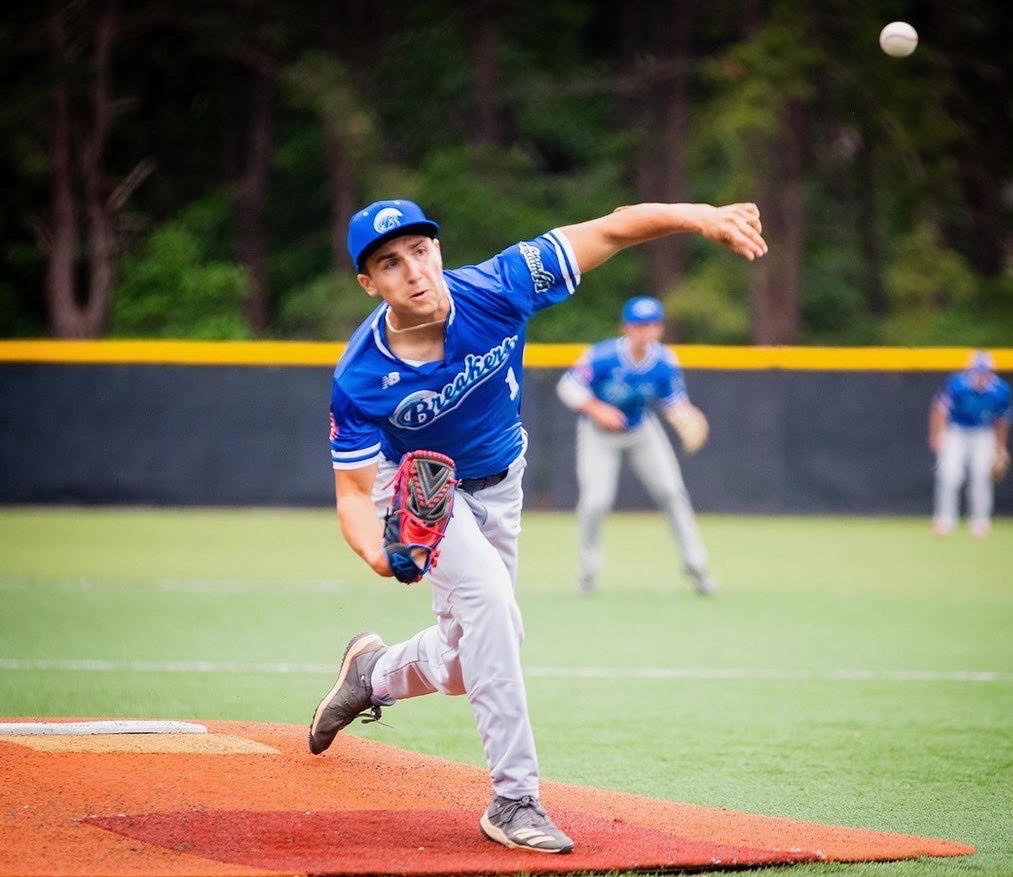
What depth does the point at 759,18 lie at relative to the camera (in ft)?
95.8

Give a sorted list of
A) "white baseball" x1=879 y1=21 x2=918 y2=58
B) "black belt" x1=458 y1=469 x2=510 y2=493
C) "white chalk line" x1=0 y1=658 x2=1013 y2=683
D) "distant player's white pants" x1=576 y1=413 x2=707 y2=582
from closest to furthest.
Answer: "black belt" x1=458 y1=469 x2=510 y2=493 < "white chalk line" x1=0 y1=658 x2=1013 y2=683 < "white baseball" x1=879 y1=21 x2=918 y2=58 < "distant player's white pants" x1=576 y1=413 x2=707 y2=582

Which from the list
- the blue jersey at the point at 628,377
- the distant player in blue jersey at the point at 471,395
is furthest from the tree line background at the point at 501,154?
the distant player in blue jersey at the point at 471,395

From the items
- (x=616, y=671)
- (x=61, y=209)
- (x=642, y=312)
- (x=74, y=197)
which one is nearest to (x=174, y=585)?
(x=642, y=312)

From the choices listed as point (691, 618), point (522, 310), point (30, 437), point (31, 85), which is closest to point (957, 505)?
point (691, 618)

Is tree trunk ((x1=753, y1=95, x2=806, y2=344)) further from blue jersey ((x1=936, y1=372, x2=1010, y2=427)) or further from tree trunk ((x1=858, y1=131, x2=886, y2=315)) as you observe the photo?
blue jersey ((x1=936, y1=372, x2=1010, y2=427))

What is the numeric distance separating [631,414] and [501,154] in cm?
1962

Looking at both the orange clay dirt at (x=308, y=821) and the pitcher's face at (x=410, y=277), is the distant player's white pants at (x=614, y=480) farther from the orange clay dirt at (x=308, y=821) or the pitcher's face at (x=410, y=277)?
the pitcher's face at (x=410, y=277)

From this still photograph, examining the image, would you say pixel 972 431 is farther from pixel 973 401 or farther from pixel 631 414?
pixel 631 414

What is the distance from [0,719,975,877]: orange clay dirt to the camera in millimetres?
4109

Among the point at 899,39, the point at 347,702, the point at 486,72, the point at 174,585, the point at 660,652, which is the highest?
the point at 486,72

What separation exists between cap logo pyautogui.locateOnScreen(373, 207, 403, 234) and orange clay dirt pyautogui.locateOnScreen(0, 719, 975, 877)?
5.77 feet

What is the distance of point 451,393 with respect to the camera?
4637 mm

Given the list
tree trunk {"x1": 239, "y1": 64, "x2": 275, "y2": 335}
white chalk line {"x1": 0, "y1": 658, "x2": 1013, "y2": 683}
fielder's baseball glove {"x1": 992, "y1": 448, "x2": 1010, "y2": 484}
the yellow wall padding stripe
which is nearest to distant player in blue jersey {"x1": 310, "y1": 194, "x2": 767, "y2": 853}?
white chalk line {"x1": 0, "y1": 658, "x2": 1013, "y2": 683}

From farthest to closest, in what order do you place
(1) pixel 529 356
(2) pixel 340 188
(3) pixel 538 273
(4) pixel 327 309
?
1. (2) pixel 340 188
2. (4) pixel 327 309
3. (1) pixel 529 356
4. (3) pixel 538 273
